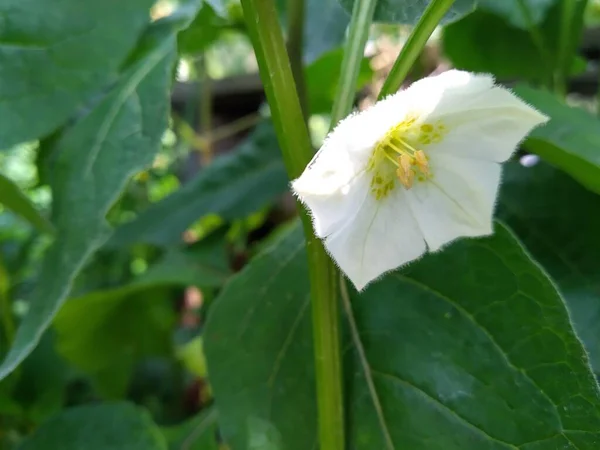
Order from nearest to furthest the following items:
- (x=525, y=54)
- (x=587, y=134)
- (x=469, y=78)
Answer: (x=469, y=78), (x=587, y=134), (x=525, y=54)

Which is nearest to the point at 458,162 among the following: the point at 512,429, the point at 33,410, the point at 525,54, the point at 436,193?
the point at 436,193

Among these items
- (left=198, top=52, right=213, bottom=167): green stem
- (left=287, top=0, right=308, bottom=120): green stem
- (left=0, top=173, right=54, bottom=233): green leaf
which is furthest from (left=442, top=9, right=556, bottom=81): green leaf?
(left=198, top=52, right=213, bottom=167): green stem

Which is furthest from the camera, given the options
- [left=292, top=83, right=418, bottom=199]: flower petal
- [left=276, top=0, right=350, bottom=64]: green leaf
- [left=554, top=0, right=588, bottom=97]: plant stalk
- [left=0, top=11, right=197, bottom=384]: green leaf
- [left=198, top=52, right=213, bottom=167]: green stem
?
[left=198, top=52, right=213, bottom=167]: green stem

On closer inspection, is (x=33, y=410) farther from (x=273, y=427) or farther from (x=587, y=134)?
(x=587, y=134)

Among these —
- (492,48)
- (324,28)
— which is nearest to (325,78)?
(324,28)

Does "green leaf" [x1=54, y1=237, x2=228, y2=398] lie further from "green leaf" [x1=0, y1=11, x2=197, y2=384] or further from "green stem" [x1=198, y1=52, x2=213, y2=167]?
"green stem" [x1=198, y1=52, x2=213, y2=167]

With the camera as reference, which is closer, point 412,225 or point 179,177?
point 412,225

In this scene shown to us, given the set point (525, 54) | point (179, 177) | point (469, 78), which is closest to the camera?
point (469, 78)
